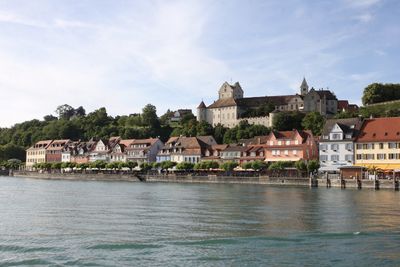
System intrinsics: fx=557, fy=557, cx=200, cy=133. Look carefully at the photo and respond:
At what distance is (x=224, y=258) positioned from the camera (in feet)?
71.8

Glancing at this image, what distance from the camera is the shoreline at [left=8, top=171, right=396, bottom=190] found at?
63.2 metres

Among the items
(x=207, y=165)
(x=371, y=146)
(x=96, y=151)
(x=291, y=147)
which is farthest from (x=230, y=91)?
(x=371, y=146)

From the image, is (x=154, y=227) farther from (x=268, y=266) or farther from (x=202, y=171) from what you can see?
(x=202, y=171)

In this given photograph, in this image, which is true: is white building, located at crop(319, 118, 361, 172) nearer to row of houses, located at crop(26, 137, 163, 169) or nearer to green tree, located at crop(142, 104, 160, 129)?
row of houses, located at crop(26, 137, 163, 169)

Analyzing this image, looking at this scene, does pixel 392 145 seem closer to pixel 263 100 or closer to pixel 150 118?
pixel 263 100

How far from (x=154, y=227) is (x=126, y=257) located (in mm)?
7564

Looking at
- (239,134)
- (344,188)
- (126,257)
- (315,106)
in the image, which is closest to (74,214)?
(126,257)

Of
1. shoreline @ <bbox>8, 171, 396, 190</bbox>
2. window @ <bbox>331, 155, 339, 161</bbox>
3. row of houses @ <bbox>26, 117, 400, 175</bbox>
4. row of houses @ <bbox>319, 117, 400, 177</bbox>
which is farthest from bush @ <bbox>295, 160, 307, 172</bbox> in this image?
shoreline @ <bbox>8, 171, 396, 190</bbox>

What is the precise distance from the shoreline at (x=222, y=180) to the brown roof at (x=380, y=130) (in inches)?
405

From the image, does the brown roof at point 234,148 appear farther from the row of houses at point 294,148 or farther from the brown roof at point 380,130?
the brown roof at point 380,130

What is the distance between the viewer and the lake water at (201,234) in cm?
2186

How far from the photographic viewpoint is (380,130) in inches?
2876

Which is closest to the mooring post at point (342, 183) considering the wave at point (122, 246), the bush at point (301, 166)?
the bush at point (301, 166)

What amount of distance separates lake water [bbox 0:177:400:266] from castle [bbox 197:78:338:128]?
81138mm
